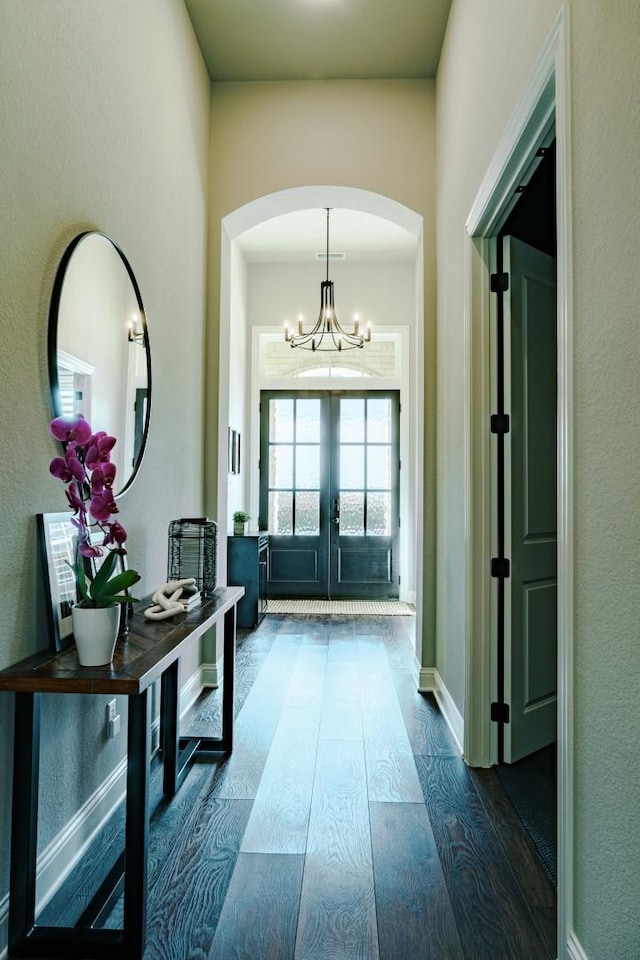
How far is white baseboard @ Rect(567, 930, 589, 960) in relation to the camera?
4.43 ft

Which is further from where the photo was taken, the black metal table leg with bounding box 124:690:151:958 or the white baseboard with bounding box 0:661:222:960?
the white baseboard with bounding box 0:661:222:960

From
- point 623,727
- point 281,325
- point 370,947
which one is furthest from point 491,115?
point 281,325

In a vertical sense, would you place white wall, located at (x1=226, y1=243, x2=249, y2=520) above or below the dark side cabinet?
above

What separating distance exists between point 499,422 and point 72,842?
7.35 ft

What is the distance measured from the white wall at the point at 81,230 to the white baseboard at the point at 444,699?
4.96ft

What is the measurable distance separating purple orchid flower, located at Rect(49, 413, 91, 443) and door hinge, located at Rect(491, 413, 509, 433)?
1.73 meters

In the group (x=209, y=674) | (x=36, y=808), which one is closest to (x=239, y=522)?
(x=209, y=674)

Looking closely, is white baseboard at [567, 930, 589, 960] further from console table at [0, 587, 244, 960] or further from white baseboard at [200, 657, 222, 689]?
white baseboard at [200, 657, 222, 689]

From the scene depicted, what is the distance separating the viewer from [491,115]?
7.48 ft

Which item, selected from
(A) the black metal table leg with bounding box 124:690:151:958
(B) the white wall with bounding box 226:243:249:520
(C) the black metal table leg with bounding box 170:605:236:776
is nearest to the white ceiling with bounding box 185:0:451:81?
(B) the white wall with bounding box 226:243:249:520

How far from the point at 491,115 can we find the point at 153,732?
2925 millimetres

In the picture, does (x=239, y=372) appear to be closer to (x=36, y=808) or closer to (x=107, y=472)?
(x=107, y=472)

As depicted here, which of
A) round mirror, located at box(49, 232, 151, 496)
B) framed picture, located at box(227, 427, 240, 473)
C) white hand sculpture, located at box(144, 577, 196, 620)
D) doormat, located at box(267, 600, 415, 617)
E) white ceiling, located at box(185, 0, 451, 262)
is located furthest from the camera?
doormat, located at box(267, 600, 415, 617)

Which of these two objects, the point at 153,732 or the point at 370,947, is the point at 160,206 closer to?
the point at 153,732
